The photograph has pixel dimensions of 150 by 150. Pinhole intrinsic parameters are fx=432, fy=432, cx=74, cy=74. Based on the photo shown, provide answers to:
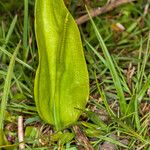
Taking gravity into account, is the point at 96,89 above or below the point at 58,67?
below

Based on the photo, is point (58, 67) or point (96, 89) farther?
point (96, 89)

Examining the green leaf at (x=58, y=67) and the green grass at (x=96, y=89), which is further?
the green grass at (x=96, y=89)

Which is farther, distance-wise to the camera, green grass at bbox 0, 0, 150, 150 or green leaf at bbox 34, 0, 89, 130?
green grass at bbox 0, 0, 150, 150
